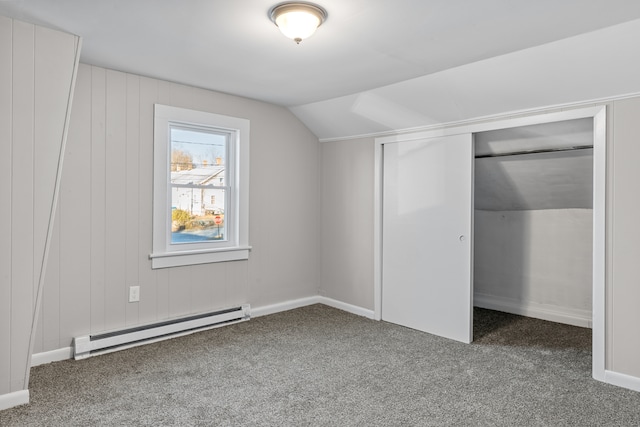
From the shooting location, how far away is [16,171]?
233 cm

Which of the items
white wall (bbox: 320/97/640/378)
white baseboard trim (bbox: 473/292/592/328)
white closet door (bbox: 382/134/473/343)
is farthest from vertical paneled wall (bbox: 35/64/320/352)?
white wall (bbox: 320/97/640/378)

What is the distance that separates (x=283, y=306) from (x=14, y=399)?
246cm

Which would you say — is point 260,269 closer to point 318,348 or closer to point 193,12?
point 318,348

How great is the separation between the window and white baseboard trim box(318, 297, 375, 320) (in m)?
1.16

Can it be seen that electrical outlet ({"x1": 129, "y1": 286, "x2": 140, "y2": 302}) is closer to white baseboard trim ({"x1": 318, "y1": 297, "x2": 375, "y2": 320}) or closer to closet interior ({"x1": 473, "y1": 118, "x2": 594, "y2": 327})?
white baseboard trim ({"x1": 318, "y1": 297, "x2": 375, "y2": 320})

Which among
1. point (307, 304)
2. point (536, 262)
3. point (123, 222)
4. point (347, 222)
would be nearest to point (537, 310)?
point (536, 262)

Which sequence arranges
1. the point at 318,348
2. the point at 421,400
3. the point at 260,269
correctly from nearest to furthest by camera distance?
the point at 421,400, the point at 318,348, the point at 260,269

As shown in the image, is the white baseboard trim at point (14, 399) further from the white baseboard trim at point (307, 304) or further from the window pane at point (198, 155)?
the white baseboard trim at point (307, 304)

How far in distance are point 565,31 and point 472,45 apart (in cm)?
49

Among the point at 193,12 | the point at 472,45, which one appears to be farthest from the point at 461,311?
the point at 193,12

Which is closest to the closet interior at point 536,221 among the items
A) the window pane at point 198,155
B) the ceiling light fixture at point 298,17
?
the ceiling light fixture at point 298,17

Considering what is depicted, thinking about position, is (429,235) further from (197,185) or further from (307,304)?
(197,185)

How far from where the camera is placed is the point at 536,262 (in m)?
4.42

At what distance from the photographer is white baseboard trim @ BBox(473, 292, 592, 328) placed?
4.07 metres
